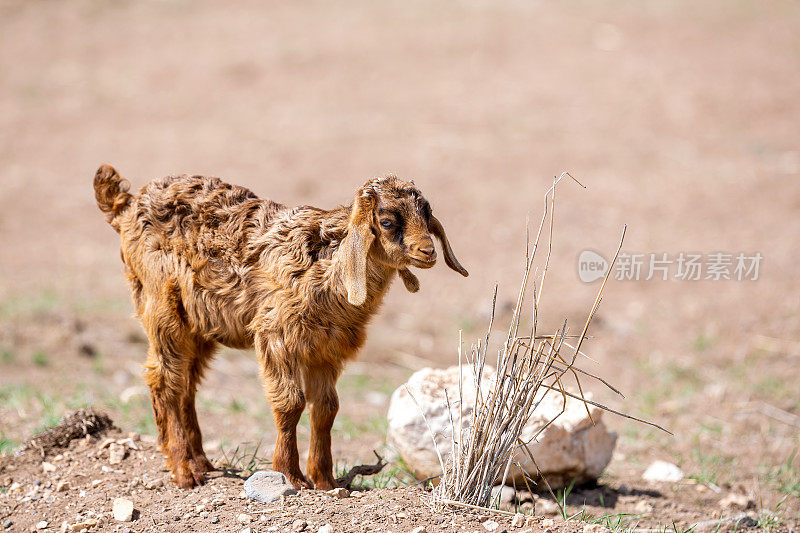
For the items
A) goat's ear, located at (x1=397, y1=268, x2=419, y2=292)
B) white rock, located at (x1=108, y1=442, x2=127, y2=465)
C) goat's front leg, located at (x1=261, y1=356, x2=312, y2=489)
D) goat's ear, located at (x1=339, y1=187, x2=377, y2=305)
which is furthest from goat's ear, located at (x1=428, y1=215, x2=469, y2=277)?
white rock, located at (x1=108, y1=442, x2=127, y2=465)

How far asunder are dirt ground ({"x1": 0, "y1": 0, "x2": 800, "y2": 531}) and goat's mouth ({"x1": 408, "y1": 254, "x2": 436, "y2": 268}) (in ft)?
3.84

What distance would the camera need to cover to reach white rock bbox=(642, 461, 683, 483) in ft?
18.9

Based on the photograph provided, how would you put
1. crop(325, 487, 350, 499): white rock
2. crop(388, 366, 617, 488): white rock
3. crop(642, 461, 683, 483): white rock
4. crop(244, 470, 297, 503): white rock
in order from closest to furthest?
crop(244, 470, 297, 503): white rock → crop(325, 487, 350, 499): white rock → crop(388, 366, 617, 488): white rock → crop(642, 461, 683, 483): white rock

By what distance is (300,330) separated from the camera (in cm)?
393

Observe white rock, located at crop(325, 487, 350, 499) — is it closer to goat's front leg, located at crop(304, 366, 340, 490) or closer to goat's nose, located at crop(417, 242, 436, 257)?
goat's front leg, located at crop(304, 366, 340, 490)

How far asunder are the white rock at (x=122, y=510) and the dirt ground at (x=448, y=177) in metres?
0.13

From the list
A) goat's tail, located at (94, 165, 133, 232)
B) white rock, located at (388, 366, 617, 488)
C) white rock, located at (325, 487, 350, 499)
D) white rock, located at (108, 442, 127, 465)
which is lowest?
white rock, located at (108, 442, 127, 465)

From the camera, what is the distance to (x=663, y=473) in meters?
5.82

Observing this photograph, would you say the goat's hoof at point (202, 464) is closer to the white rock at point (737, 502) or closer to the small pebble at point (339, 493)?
the small pebble at point (339, 493)

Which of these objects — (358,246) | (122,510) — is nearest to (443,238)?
→ (358,246)

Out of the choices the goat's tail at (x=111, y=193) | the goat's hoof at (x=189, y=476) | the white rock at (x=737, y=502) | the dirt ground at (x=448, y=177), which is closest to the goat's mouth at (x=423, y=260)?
the dirt ground at (x=448, y=177)

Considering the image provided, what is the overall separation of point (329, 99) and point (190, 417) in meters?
11.3

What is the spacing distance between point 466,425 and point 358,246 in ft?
5.04

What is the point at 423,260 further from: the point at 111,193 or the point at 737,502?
the point at 737,502
